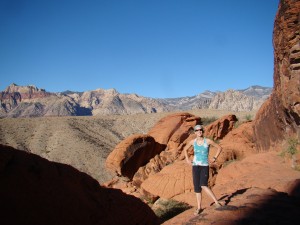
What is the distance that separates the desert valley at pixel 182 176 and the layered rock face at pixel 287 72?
1.2 inches

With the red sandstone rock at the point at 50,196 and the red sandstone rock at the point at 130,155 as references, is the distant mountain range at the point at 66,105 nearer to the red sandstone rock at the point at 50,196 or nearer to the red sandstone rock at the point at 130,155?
the red sandstone rock at the point at 130,155

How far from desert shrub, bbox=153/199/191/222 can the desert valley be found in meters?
0.03

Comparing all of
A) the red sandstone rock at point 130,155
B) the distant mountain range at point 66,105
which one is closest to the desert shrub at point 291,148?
the red sandstone rock at point 130,155

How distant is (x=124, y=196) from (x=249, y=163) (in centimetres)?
696

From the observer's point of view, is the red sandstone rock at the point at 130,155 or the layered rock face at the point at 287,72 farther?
the red sandstone rock at the point at 130,155

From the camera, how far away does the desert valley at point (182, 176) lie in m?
3.57

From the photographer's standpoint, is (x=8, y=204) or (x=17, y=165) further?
(x=17, y=165)

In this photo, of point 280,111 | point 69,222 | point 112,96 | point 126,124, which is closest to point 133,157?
point 280,111

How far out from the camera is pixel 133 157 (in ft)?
52.6

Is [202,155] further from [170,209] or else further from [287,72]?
[287,72]

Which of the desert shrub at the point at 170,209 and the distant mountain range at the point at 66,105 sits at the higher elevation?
the distant mountain range at the point at 66,105

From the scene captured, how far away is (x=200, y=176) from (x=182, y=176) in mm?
5293

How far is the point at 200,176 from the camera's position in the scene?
240 inches

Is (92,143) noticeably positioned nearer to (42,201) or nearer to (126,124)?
(126,124)
